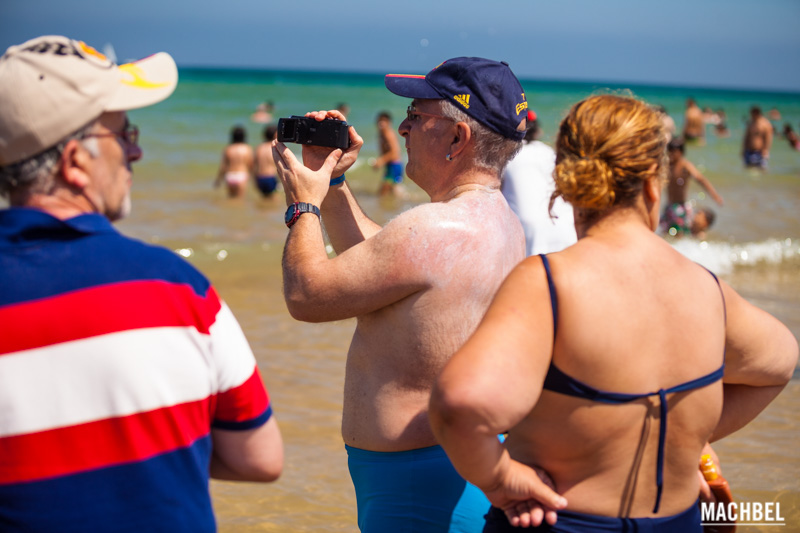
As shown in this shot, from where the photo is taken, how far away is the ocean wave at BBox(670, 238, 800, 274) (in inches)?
374

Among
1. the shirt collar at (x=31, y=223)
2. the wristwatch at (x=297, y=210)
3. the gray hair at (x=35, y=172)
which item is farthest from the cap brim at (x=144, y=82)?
the wristwatch at (x=297, y=210)

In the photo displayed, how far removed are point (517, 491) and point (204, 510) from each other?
26.0 inches

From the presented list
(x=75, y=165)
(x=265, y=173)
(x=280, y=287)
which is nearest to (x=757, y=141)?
Result: (x=265, y=173)

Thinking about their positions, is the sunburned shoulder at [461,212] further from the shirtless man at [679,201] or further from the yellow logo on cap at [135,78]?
the shirtless man at [679,201]

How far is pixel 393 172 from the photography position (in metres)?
15.0

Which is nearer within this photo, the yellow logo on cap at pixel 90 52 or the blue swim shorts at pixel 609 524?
A: the yellow logo on cap at pixel 90 52

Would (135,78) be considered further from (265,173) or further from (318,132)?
(265,173)

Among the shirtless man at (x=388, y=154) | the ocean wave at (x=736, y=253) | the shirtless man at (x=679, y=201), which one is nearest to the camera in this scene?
the ocean wave at (x=736, y=253)

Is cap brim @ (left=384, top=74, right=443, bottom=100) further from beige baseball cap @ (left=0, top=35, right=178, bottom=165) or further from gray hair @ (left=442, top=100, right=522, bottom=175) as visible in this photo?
beige baseball cap @ (left=0, top=35, right=178, bottom=165)

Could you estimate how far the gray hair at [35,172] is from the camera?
1.39 metres

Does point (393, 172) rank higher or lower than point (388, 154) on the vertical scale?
lower

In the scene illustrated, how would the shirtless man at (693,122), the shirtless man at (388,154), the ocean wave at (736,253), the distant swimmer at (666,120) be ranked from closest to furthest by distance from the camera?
1. the distant swimmer at (666,120)
2. the ocean wave at (736,253)
3. the shirtless man at (388,154)
4. the shirtless man at (693,122)

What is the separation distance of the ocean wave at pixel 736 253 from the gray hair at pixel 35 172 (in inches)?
352

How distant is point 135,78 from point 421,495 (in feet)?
4.27
